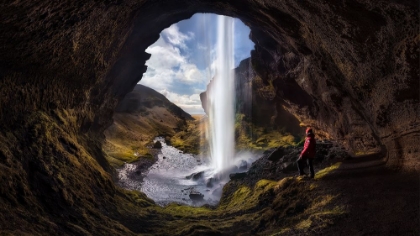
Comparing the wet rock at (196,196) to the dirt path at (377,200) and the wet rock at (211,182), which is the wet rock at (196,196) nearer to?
the wet rock at (211,182)

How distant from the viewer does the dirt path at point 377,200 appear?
23.9ft

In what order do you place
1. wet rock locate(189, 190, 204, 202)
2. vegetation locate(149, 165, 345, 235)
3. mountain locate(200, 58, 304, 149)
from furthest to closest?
mountain locate(200, 58, 304, 149)
wet rock locate(189, 190, 204, 202)
vegetation locate(149, 165, 345, 235)

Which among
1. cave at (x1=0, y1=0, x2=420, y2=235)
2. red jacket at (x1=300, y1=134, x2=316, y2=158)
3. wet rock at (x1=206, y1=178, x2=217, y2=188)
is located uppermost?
cave at (x1=0, y1=0, x2=420, y2=235)

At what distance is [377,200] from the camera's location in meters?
8.64

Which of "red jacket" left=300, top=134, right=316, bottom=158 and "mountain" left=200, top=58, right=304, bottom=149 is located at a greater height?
"mountain" left=200, top=58, right=304, bottom=149

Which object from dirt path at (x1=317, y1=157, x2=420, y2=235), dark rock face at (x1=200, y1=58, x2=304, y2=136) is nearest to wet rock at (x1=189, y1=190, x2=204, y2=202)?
dirt path at (x1=317, y1=157, x2=420, y2=235)

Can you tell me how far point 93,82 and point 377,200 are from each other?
710 inches

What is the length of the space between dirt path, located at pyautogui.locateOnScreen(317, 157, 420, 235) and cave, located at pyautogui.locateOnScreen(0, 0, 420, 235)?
0.81 metres

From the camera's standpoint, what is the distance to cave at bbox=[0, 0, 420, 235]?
8.34m

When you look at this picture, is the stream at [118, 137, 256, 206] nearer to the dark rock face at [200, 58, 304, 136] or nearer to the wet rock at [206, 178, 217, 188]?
the wet rock at [206, 178, 217, 188]

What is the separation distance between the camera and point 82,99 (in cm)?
1850

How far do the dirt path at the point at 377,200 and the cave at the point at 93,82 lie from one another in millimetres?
808

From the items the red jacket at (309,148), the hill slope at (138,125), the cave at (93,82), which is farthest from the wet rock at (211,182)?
the red jacket at (309,148)

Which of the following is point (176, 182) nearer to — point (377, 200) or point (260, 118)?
point (260, 118)
